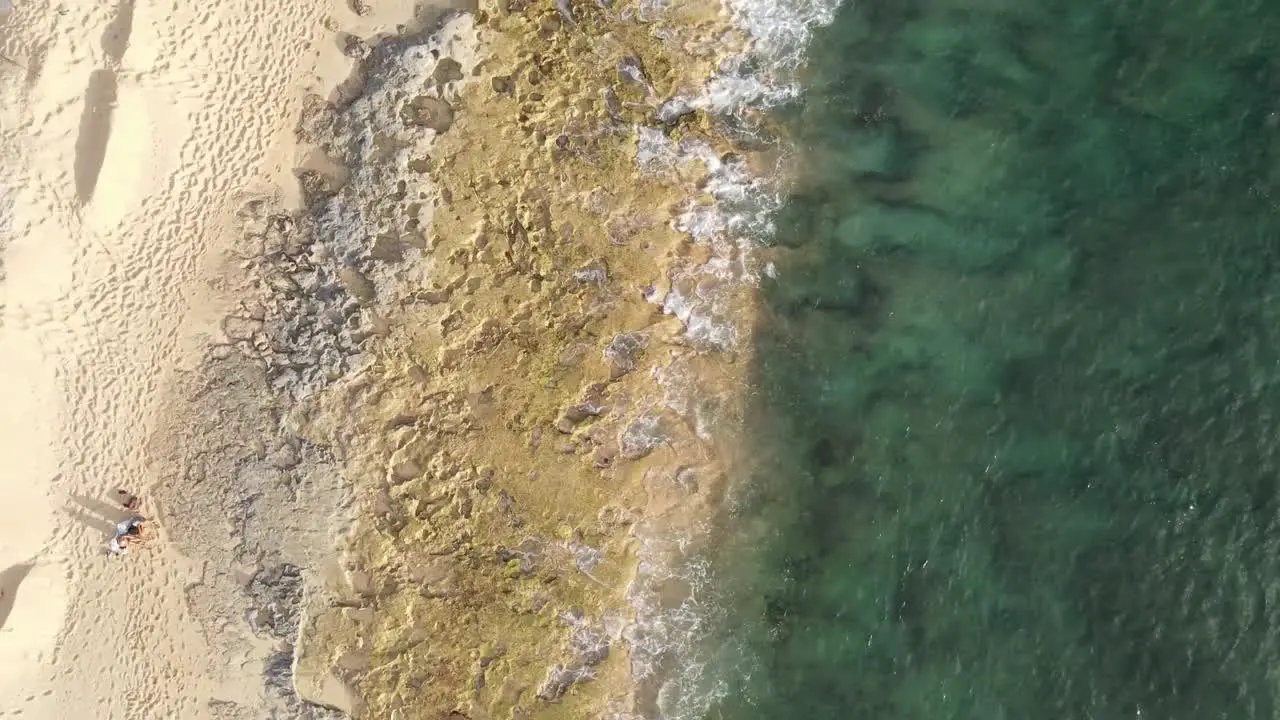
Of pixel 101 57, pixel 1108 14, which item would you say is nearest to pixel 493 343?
pixel 101 57

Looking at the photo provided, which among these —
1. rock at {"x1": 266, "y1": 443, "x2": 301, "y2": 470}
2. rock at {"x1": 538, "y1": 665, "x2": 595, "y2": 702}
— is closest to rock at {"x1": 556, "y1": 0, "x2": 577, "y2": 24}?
rock at {"x1": 266, "y1": 443, "x2": 301, "y2": 470}

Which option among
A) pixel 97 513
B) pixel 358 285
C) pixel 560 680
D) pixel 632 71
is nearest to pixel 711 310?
pixel 632 71

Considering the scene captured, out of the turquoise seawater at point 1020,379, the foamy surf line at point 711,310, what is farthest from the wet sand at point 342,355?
the turquoise seawater at point 1020,379

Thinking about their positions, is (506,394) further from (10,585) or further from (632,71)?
(10,585)

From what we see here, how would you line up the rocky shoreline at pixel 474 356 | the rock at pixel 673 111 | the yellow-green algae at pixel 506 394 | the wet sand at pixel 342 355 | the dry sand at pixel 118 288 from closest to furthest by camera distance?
the dry sand at pixel 118 288
the wet sand at pixel 342 355
the rocky shoreline at pixel 474 356
the yellow-green algae at pixel 506 394
the rock at pixel 673 111

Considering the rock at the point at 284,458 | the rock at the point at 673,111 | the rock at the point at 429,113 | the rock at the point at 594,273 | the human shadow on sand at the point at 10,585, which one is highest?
the rock at the point at 429,113

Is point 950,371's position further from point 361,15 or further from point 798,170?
point 361,15

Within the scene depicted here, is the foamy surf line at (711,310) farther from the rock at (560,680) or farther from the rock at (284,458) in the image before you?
the rock at (284,458)
